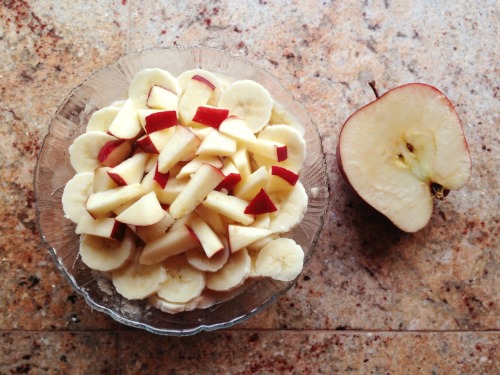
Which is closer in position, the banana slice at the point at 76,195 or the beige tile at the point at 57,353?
the banana slice at the point at 76,195

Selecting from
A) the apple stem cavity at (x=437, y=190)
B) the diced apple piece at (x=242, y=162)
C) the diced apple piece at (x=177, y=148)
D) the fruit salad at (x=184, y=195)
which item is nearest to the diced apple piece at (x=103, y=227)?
the fruit salad at (x=184, y=195)

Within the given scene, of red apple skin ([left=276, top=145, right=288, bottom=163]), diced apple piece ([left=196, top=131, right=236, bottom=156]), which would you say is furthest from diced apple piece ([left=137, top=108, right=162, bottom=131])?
red apple skin ([left=276, top=145, right=288, bottom=163])

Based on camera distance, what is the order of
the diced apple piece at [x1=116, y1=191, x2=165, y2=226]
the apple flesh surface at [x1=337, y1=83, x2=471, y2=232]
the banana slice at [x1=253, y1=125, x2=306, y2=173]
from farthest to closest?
the apple flesh surface at [x1=337, y1=83, x2=471, y2=232] → the banana slice at [x1=253, y1=125, x2=306, y2=173] → the diced apple piece at [x1=116, y1=191, x2=165, y2=226]

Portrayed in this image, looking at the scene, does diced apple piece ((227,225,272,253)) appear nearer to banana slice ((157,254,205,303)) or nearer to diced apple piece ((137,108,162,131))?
banana slice ((157,254,205,303))

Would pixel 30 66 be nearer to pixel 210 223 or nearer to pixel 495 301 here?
pixel 210 223

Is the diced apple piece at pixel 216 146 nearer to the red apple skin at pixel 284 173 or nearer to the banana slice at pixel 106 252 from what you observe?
the red apple skin at pixel 284 173
